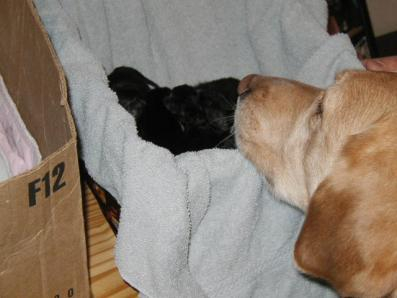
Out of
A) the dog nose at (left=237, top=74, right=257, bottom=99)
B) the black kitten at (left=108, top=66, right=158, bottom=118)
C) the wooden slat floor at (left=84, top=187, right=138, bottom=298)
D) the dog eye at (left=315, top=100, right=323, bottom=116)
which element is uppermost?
the black kitten at (left=108, top=66, right=158, bottom=118)

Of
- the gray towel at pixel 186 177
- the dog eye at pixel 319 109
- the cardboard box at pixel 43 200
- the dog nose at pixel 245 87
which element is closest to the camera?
the cardboard box at pixel 43 200

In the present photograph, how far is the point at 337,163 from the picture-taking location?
2.71ft

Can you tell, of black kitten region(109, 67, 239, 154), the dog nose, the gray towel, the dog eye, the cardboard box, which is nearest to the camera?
the cardboard box

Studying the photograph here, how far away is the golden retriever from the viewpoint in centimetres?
74

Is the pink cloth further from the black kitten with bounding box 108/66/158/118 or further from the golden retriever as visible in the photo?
the golden retriever

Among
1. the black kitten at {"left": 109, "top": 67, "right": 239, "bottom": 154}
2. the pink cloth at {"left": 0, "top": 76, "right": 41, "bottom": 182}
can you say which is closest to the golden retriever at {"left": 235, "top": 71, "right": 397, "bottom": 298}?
the black kitten at {"left": 109, "top": 67, "right": 239, "bottom": 154}

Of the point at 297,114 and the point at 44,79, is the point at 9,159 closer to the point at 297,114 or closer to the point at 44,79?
the point at 44,79

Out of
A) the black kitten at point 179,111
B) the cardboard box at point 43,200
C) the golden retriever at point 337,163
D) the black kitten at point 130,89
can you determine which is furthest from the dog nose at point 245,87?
the cardboard box at point 43,200

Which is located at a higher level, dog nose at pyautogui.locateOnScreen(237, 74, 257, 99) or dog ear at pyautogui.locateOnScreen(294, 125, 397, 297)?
dog nose at pyautogui.locateOnScreen(237, 74, 257, 99)

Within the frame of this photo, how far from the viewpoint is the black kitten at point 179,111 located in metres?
1.34

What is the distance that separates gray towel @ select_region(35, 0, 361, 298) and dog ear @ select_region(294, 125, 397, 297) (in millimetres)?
226

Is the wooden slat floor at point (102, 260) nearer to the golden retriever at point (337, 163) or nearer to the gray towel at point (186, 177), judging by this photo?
the gray towel at point (186, 177)

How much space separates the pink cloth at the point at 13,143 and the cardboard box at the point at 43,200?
79 millimetres

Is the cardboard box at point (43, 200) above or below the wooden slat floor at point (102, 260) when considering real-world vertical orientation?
above
